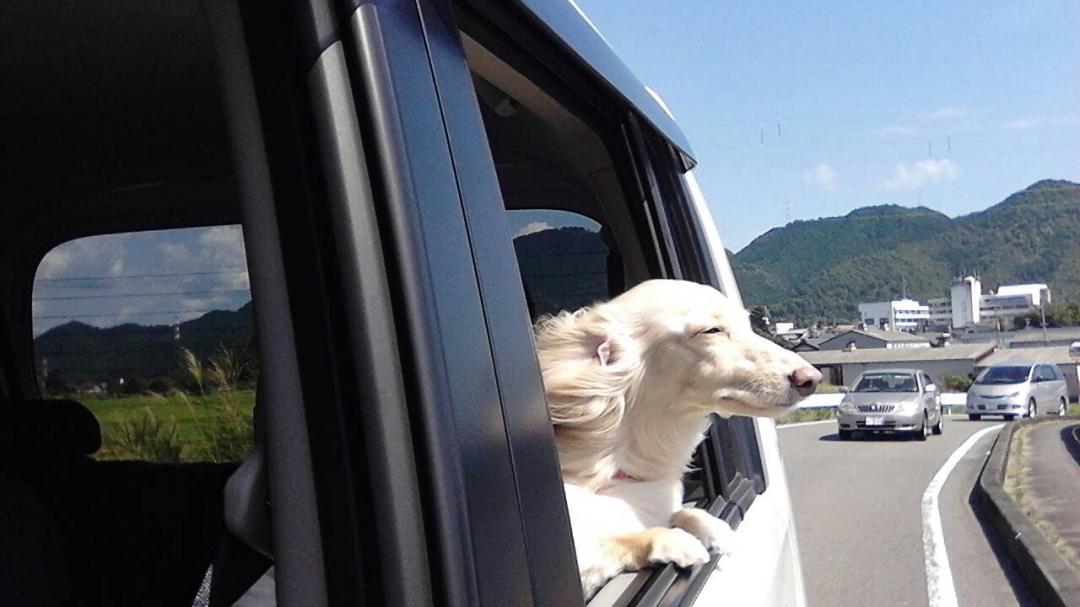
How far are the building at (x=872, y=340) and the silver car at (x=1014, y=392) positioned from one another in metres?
26.2

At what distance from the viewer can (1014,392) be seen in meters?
30.5

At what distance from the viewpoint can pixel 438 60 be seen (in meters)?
1.14

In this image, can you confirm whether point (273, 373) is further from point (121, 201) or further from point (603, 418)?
point (121, 201)

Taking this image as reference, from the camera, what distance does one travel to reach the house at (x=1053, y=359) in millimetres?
56312

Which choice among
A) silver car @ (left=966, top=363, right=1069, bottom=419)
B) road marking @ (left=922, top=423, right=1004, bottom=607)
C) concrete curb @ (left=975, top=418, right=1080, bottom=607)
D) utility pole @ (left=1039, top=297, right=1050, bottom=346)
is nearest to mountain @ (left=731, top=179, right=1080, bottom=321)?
utility pole @ (left=1039, top=297, right=1050, bottom=346)

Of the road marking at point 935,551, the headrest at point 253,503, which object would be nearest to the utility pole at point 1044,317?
the road marking at point 935,551

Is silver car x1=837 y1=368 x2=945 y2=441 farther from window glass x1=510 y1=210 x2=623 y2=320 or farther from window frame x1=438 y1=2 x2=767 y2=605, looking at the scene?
window glass x1=510 y1=210 x2=623 y2=320

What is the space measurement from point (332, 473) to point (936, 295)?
111635 millimetres

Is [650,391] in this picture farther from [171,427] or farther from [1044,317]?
[1044,317]

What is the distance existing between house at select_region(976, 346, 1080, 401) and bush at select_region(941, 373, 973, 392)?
5.15 ft

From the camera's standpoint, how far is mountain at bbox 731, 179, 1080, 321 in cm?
9412

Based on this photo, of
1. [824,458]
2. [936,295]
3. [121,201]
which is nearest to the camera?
[121,201]

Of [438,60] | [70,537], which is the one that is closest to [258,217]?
[438,60]

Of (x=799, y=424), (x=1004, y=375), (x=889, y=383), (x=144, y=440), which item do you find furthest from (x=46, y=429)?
(x=1004, y=375)
